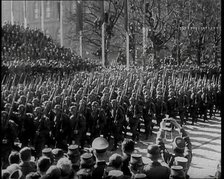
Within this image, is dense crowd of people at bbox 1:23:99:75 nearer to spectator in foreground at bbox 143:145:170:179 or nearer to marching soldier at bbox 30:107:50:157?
marching soldier at bbox 30:107:50:157

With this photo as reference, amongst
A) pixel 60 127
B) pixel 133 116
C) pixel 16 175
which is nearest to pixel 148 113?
pixel 133 116

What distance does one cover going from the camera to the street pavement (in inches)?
307

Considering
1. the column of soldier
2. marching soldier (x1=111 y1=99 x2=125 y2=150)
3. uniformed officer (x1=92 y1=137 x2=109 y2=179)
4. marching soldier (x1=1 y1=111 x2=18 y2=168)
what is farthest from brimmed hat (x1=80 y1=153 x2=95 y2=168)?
marching soldier (x1=111 y1=99 x2=125 y2=150)

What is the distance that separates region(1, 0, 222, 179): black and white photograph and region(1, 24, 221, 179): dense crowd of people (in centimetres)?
2

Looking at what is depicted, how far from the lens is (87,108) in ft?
30.5

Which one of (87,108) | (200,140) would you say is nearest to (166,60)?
(200,140)

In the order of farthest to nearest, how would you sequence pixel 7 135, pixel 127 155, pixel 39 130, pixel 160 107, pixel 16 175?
pixel 160 107
pixel 39 130
pixel 7 135
pixel 127 155
pixel 16 175

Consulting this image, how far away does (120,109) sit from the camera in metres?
9.61

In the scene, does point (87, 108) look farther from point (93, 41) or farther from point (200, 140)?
point (93, 41)

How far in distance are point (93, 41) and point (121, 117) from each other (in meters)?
27.4

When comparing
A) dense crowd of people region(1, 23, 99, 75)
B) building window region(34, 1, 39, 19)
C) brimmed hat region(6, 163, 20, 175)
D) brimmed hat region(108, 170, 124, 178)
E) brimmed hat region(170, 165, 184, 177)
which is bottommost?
brimmed hat region(170, 165, 184, 177)

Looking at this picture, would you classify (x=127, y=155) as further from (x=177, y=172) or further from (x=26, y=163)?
(x=26, y=163)

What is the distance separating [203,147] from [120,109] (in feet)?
8.41

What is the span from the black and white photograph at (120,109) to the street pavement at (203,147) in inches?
1.1
